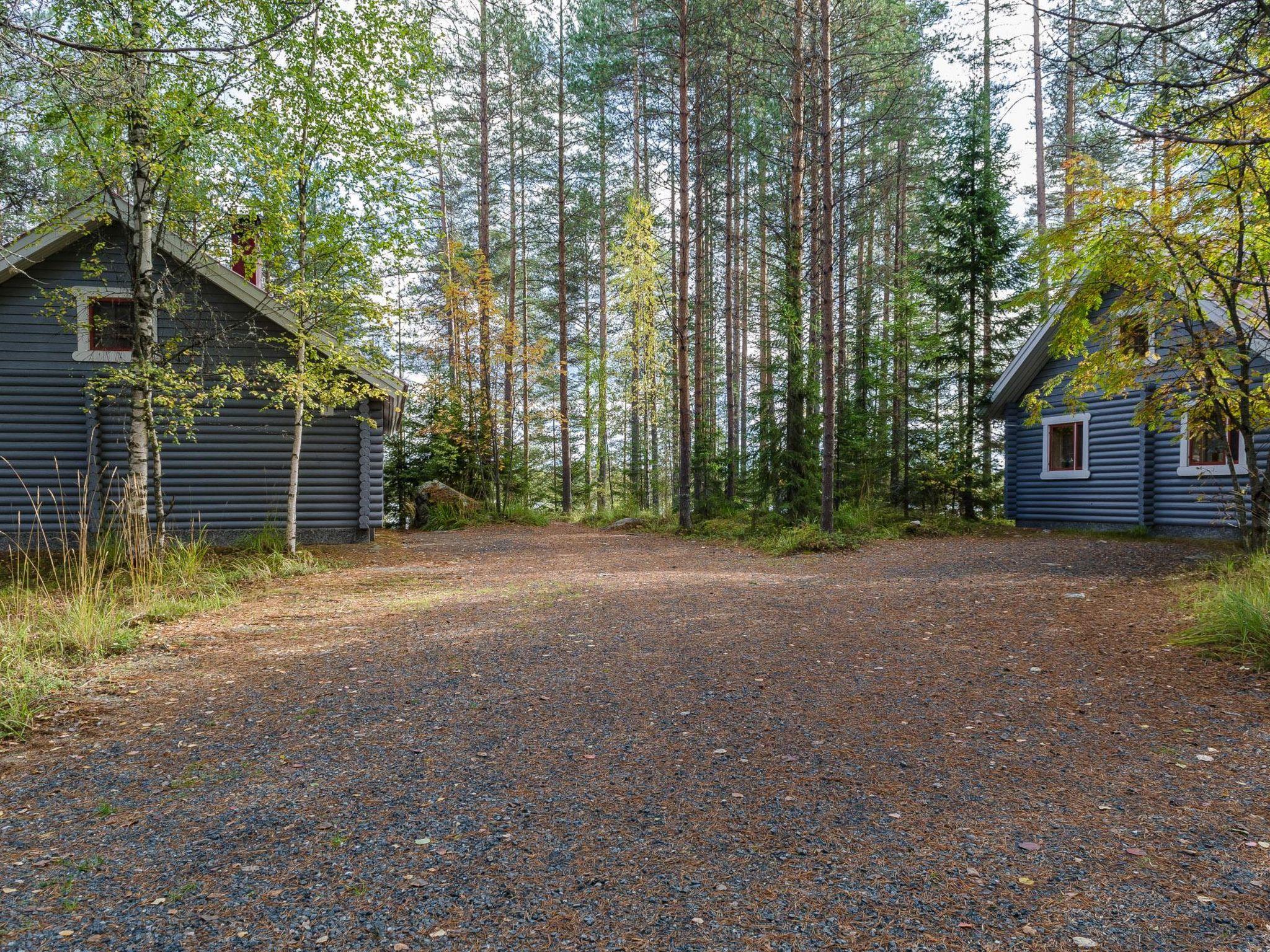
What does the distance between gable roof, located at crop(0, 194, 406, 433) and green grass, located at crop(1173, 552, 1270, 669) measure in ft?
33.1

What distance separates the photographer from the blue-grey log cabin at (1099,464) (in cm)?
1172

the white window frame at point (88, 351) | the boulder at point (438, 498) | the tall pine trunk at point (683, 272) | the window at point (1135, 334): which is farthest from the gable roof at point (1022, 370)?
the white window frame at point (88, 351)

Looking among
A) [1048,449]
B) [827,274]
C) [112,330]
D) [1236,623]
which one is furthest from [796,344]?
[112,330]

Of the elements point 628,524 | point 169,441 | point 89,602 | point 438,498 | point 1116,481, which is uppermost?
point 169,441

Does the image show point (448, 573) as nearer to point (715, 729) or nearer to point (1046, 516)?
point (715, 729)

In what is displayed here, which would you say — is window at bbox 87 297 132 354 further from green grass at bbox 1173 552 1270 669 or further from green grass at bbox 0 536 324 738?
green grass at bbox 1173 552 1270 669

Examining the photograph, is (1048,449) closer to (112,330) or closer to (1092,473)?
(1092,473)

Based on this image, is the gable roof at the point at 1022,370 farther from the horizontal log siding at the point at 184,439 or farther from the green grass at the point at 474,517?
the horizontal log siding at the point at 184,439

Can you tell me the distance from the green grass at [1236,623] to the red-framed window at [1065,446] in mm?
9602

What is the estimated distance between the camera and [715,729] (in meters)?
3.56

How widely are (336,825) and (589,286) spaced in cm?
2603

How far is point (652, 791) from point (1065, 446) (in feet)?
51.5

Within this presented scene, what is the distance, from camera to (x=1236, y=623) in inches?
187

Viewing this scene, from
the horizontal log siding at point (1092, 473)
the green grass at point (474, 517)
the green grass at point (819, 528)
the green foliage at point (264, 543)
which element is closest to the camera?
the green foliage at point (264, 543)
